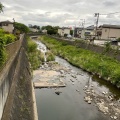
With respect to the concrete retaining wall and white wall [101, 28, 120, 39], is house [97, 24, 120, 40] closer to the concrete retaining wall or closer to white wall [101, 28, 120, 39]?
white wall [101, 28, 120, 39]

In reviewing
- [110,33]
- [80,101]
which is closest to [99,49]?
[80,101]

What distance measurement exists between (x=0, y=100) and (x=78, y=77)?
61.6ft

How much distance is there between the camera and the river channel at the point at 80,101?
1396cm

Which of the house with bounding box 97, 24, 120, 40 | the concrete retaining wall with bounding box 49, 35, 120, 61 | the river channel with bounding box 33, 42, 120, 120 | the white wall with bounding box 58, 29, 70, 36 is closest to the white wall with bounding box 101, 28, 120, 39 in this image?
the house with bounding box 97, 24, 120, 40

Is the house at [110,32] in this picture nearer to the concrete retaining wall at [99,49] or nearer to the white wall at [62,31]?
the concrete retaining wall at [99,49]

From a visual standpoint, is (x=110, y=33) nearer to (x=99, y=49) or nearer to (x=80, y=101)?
(x=99, y=49)

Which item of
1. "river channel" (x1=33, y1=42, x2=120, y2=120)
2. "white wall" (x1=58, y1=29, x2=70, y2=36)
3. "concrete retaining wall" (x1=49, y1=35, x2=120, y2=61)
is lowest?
"white wall" (x1=58, y1=29, x2=70, y2=36)

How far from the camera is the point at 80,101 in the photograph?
16.6m

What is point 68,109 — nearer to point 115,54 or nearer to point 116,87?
point 116,87

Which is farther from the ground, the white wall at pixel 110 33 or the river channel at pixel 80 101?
the white wall at pixel 110 33

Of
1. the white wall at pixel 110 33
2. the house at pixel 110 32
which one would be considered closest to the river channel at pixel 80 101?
the house at pixel 110 32

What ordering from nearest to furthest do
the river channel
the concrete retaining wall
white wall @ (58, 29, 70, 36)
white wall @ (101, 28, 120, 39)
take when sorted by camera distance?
the river channel < the concrete retaining wall < white wall @ (101, 28, 120, 39) < white wall @ (58, 29, 70, 36)

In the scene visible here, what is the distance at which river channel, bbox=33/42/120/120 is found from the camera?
14.0 m

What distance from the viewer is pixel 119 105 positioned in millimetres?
16141
